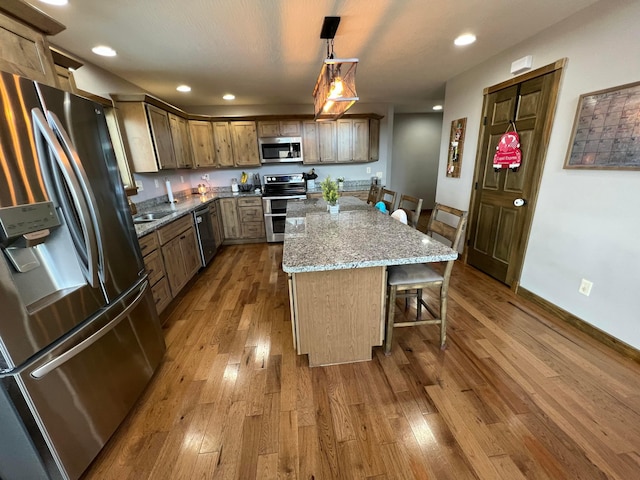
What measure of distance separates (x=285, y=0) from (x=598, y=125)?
7.87 ft

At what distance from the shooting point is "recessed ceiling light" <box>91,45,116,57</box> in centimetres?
226

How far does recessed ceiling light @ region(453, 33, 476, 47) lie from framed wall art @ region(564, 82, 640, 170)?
1025mm

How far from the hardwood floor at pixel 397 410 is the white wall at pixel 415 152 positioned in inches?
198

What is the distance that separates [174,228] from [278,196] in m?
1.98

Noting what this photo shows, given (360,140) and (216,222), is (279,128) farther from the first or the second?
(216,222)

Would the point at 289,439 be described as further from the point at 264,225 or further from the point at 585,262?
the point at 264,225

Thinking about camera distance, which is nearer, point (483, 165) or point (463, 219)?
point (463, 219)

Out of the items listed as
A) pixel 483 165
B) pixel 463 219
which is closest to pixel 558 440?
pixel 463 219

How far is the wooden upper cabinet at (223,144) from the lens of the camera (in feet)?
14.5

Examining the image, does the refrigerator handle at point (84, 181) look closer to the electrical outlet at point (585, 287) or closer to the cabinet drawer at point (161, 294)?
the cabinet drawer at point (161, 294)

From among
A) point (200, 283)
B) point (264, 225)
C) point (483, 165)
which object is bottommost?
point (200, 283)

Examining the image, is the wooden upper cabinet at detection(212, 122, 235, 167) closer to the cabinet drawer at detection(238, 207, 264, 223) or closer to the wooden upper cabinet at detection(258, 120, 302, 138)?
the wooden upper cabinet at detection(258, 120, 302, 138)

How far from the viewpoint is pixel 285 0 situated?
169cm

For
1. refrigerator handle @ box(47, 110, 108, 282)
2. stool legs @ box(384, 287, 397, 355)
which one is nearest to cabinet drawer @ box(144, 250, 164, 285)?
refrigerator handle @ box(47, 110, 108, 282)
